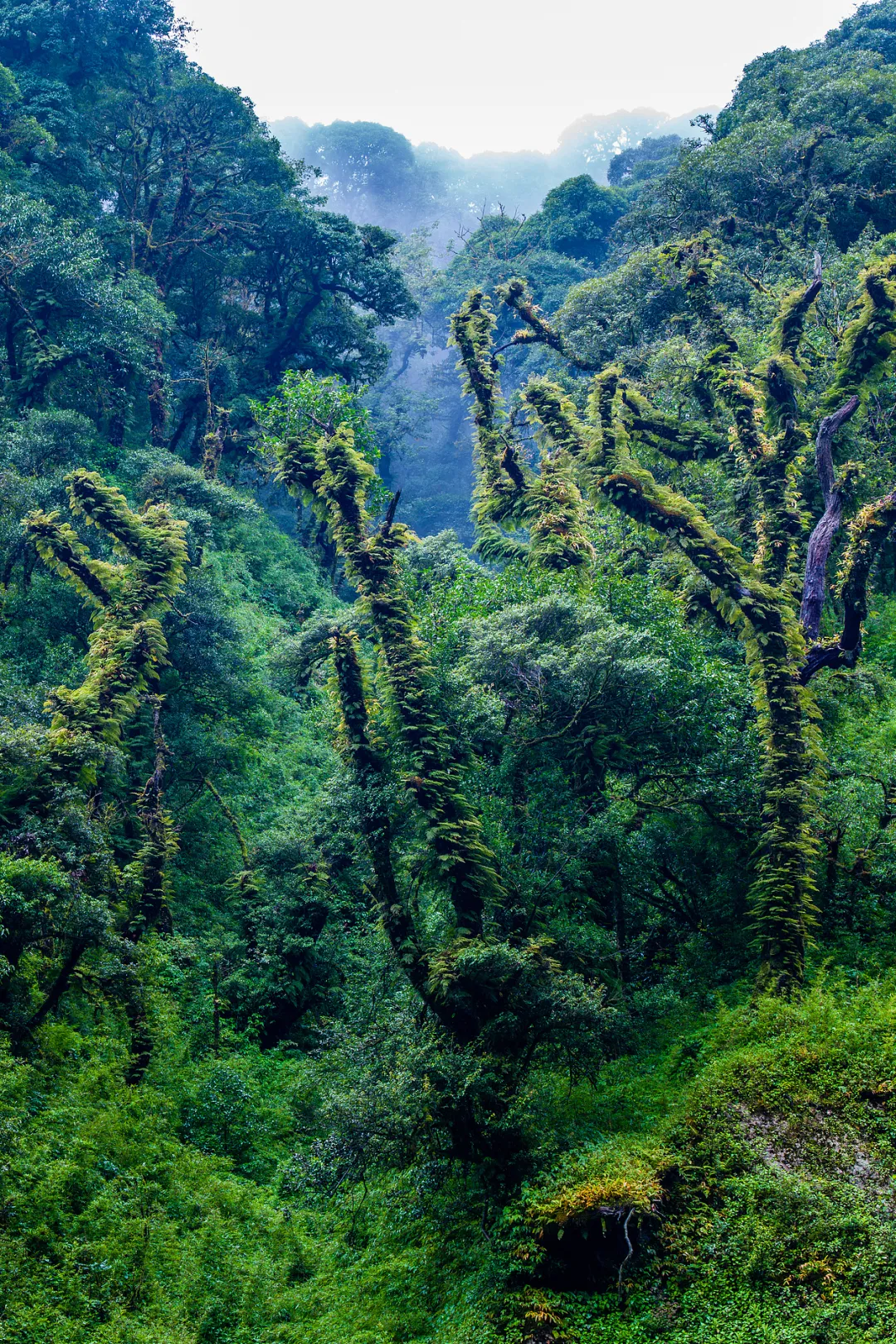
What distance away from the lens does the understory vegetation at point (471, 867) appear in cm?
830

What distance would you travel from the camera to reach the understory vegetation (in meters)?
8.30

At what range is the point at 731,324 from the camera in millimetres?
23828

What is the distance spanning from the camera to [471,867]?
1191 cm

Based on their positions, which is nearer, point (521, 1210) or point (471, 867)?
point (521, 1210)

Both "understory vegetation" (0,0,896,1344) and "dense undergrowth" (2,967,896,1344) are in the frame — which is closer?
"dense undergrowth" (2,967,896,1344)

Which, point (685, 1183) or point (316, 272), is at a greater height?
point (316, 272)

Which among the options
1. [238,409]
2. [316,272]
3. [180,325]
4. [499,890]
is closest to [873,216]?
[316,272]

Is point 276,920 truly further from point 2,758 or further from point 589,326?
point 589,326

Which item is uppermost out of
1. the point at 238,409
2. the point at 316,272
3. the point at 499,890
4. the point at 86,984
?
the point at 316,272

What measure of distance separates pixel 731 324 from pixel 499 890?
18.5m

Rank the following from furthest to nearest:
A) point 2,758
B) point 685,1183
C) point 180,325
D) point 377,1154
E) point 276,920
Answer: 1. point 180,325
2. point 276,920
3. point 2,758
4. point 377,1154
5. point 685,1183

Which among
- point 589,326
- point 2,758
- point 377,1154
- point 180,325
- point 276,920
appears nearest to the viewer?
point 377,1154

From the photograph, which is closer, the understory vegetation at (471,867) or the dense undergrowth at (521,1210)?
the dense undergrowth at (521,1210)

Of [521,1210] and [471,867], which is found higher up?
[471,867]
